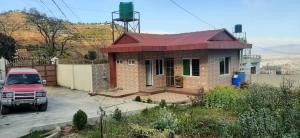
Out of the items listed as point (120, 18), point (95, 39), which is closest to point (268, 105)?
point (120, 18)

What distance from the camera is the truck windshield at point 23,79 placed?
55.4ft

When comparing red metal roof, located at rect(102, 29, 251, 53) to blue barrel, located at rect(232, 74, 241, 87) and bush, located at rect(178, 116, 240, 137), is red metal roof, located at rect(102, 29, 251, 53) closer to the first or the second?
blue barrel, located at rect(232, 74, 241, 87)

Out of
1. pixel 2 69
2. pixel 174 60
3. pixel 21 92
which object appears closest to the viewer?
pixel 21 92

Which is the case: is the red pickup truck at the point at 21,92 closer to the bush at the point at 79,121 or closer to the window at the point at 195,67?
the bush at the point at 79,121

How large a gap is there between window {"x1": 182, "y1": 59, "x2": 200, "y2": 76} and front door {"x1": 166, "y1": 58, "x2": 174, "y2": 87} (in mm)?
1162

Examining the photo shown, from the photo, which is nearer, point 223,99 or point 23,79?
point 223,99

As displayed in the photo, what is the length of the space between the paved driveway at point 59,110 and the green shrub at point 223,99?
122 inches

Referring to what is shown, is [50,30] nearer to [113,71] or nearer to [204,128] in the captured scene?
[113,71]

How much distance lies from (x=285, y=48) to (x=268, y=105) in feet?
428

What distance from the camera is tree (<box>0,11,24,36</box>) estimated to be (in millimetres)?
53213

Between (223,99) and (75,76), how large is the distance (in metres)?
A: 13.9

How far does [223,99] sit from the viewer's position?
49.9ft

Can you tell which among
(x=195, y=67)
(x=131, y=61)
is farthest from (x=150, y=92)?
(x=195, y=67)

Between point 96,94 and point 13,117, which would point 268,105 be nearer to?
point 13,117
